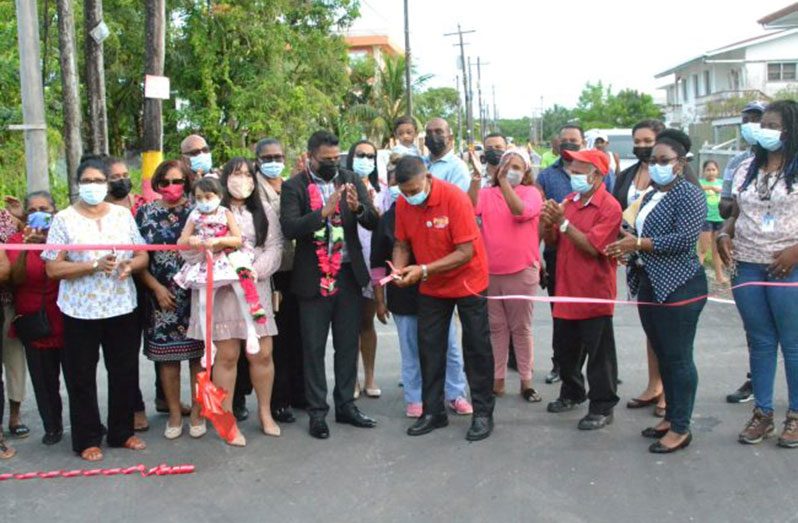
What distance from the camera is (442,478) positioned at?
4773 millimetres

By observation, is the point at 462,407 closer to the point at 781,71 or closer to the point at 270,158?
the point at 270,158

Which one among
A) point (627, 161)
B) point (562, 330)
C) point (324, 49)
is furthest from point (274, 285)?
→ point (324, 49)

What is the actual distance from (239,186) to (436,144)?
162 cm

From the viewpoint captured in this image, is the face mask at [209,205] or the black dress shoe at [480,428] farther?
the black dress shoe at [480,428]

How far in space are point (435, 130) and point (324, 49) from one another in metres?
20.3

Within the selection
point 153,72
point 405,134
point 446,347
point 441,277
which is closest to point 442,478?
point 446,347

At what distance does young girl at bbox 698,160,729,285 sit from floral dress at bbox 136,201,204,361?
306 inches

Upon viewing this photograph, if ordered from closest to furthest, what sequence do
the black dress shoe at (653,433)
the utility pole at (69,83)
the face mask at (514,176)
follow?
the black dress shoe at (653,433), the face mask at (514,176), the utility pole at (69,83)

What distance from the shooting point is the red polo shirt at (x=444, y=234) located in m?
5.28

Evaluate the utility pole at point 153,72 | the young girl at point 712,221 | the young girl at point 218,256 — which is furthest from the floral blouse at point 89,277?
the young girl at point 712,221

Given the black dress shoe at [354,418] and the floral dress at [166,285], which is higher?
the floral dress at [166,285]

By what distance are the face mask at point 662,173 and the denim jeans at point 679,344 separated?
595 mm

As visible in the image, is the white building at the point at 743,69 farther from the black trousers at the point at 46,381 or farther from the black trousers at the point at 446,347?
the black trousers at the point at 46,381

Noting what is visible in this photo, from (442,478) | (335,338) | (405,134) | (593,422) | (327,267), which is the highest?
(405,134)
